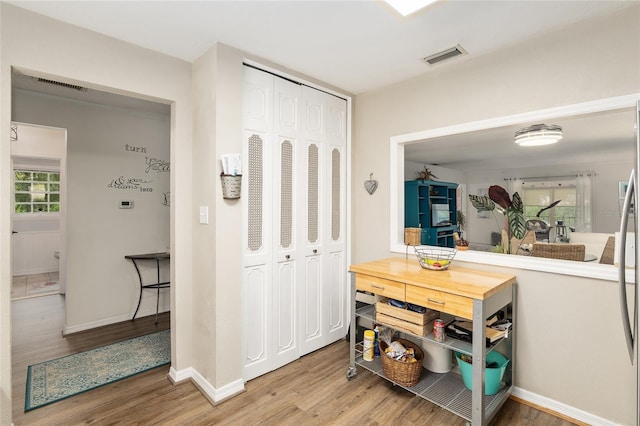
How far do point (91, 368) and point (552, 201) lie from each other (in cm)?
859

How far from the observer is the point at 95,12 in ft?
6.02

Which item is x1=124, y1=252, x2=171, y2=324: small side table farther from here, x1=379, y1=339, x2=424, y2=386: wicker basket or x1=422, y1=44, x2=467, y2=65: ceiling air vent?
x1=422, y1=44, x2=467, y2=65: ceiling air vent

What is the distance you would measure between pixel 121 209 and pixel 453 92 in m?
3.69

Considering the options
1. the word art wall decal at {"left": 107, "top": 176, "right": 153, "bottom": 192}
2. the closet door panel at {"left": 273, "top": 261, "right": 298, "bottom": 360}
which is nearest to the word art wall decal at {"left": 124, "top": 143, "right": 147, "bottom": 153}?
the word art wall decal at {"left": 107, "top": 176, "right": 153, "bottom": 192}

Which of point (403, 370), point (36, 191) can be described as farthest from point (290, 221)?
point (36, 191)

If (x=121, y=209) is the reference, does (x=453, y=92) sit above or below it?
above

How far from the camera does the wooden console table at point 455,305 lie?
1759 mm

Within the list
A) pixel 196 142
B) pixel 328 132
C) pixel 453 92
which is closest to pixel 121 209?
pixel 196 142

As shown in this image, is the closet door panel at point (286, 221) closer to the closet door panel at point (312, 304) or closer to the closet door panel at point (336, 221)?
the closet door panel at point (312, 304)

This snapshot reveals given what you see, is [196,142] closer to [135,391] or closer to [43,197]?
[135,391]

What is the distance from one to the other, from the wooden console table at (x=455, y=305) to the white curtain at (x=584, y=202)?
6.11 metres

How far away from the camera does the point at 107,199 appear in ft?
11.7

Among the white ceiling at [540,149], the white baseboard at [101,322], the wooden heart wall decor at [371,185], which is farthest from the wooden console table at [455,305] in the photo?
the white baseboard at [101,322]

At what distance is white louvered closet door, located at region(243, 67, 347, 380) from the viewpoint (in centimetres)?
243
